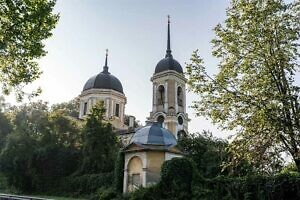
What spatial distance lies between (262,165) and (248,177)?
4.42 metres

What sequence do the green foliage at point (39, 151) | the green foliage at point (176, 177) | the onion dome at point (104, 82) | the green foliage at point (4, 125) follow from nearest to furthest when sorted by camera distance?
the green foliage at point (176, 177), the green foliage at point (39, 151), the green foliage at point (4, 125), the onion dome at point (104, 82)

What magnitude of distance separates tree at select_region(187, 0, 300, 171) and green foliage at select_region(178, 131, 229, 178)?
1544 centimetres

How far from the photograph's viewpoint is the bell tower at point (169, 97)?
42.7 metres

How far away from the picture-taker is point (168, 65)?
146 feet

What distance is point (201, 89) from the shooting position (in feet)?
40.4

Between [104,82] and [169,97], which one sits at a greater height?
[104,82]

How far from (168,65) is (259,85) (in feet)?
110

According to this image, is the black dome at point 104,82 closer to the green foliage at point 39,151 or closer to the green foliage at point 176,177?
the green foliage at point 39,151

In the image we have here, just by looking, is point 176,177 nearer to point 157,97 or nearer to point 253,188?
point 253,188

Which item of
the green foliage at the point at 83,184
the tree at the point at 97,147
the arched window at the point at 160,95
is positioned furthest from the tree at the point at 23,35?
the arched window at the point at 160,95

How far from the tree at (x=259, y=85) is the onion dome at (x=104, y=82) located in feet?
114

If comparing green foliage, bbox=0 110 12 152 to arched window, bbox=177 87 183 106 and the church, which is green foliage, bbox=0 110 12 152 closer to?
the church

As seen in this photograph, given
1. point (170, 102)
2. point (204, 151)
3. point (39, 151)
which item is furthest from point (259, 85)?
point (170, 102)

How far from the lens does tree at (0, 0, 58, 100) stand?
13117mm
